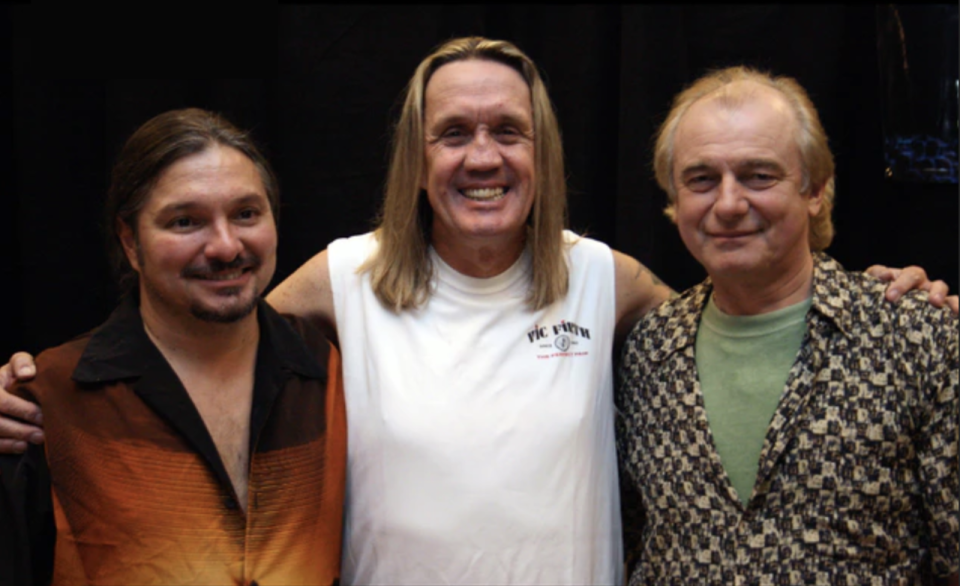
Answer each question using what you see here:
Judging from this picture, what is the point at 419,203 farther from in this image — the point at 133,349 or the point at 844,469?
the point at 844,469

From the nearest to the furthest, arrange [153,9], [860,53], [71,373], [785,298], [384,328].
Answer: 1. [71,373]
2. [785,298]
3. [384,328]
4. [153,9]
5. [860,53]

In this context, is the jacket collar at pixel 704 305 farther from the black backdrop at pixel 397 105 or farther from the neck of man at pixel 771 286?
the black backdrop at pixel 397 105

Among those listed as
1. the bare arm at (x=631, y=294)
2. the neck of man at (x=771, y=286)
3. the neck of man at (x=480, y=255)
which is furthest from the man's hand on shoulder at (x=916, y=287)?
the neck of man at (x=480, y=255)

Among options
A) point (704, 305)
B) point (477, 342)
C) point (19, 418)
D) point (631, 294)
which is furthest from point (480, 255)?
point (19, 418)

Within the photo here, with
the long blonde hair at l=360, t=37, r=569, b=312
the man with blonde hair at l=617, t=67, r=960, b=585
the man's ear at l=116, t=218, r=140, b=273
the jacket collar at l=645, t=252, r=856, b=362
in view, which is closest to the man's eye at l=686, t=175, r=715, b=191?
the man with blonde hair at l=617, t=67, r=960, b=585

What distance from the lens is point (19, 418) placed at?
1821mm

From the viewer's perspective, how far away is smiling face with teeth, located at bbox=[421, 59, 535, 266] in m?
2.15

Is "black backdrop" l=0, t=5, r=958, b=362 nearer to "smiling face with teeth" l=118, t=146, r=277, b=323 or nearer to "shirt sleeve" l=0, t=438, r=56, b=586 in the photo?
"smiling face with teeth" l=118, t=146, r=277, b=323

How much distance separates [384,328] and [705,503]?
2.46ft

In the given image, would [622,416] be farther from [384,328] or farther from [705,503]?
[384,328]

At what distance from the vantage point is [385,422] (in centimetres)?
206

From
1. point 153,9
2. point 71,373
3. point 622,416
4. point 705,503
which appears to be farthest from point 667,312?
point 153,9

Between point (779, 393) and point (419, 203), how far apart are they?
2.92 ft

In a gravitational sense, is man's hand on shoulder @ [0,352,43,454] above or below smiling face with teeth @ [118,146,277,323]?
below
